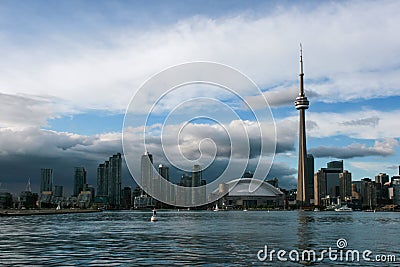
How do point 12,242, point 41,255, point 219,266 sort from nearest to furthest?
point 219,266 < point 41,255 < point 12,242

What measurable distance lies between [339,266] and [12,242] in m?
53.8

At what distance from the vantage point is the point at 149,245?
74938mm

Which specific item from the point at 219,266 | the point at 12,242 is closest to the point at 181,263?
the point at 219,266

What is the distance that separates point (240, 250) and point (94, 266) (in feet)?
74.2

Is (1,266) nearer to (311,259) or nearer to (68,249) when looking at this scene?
(68,249)

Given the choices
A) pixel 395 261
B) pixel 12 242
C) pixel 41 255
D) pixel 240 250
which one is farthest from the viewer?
pixel 12 242

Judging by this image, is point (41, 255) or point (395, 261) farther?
point (41, 255)

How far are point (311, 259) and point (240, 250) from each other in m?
11.8

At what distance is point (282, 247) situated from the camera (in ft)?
238

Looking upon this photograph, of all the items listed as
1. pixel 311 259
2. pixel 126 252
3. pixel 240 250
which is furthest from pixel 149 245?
pixel 311 259

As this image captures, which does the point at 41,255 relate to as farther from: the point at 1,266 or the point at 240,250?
the point at 240,250

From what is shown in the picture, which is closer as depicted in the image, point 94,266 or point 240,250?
point 94,266

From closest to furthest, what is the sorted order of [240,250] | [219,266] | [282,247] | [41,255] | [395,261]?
[219,266]
[395,261]
[41,255]
[240,250]
[282,247]

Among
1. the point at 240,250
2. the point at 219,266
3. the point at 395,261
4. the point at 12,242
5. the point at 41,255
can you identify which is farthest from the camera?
the point at 12,242
